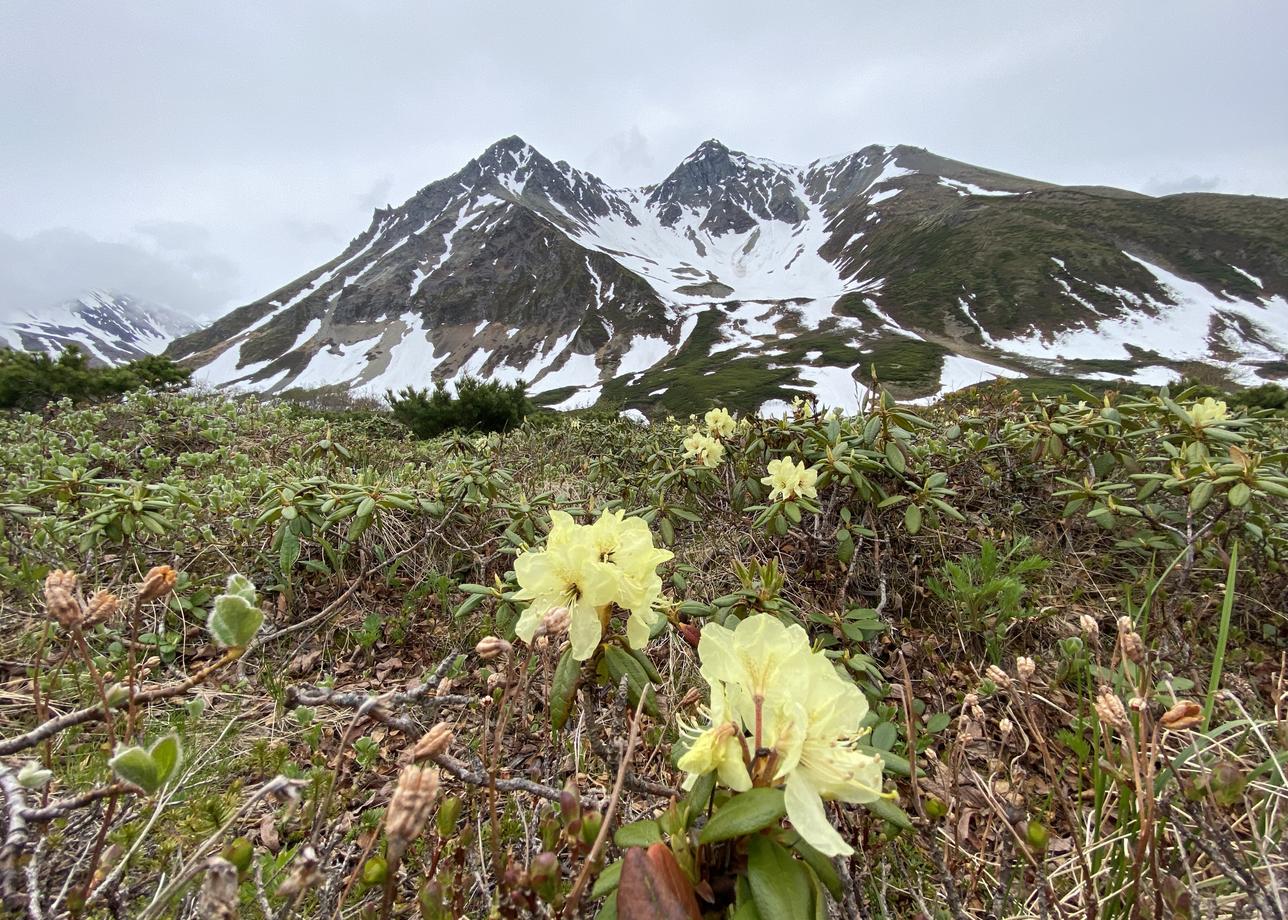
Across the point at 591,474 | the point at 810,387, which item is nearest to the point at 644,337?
the point at 810,387

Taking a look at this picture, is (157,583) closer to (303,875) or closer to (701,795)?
(303,875)

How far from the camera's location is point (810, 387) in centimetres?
2878

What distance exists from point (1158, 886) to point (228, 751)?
2.37 metres

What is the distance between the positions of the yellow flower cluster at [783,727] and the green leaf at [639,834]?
0.28 feet

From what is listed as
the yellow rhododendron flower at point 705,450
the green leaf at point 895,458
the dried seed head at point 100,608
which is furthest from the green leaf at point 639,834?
the yellow rhododendron flower at point 705,450

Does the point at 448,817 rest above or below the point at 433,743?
below

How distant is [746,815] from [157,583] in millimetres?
992

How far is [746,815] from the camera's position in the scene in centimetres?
73

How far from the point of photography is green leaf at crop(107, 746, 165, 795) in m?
0.70

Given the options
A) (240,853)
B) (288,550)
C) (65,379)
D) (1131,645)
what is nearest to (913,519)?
(1131,645)

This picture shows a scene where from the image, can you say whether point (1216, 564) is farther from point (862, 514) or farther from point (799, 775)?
point (799, 775)

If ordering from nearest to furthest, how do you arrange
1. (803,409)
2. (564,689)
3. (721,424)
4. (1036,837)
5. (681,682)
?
(1036,837), (564,689), (681,682), (803,409), (721,424)

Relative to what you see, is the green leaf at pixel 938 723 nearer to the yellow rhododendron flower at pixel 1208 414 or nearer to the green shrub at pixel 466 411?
the yellow rhododendron flower at pixel 1208 414

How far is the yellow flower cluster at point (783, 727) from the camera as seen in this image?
742 mm
